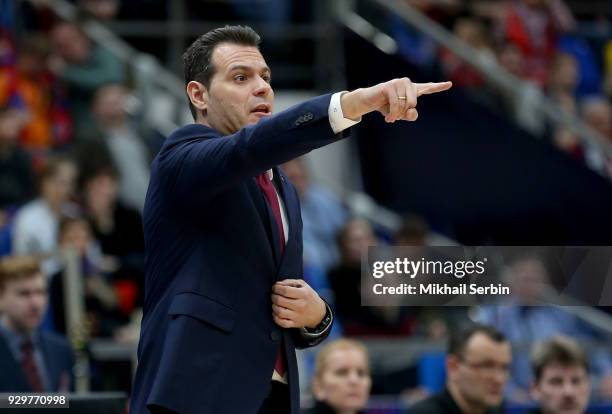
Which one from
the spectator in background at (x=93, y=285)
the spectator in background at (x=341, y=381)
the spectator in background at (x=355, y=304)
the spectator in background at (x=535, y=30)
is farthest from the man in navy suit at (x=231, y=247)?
the spectator in background at (x=535, y=30)

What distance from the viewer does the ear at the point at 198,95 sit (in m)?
4.17

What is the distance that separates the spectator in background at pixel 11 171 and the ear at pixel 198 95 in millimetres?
5825

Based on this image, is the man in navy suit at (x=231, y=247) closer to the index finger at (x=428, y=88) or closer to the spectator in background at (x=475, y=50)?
the index finger at (x=428, y=88)

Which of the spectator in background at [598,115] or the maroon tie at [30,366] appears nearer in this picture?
the maroon tie at [30,366]

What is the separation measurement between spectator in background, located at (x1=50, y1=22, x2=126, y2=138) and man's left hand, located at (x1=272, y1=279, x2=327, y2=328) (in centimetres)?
711

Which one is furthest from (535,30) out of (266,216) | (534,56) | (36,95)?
(266,216)

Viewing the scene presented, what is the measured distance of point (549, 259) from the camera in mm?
4422

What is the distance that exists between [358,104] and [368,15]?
8493 mm

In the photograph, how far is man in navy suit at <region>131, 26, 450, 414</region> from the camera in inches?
144

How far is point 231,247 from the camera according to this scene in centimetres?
389

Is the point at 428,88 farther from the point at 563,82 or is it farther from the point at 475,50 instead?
the point at 563,82

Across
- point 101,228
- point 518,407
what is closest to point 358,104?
point 518,407

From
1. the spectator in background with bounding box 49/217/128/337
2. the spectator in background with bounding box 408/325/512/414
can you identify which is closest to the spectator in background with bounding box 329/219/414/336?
the spectator in background with bounding box 49/217/128/337

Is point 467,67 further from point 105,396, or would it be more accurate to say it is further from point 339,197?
point 105,396
